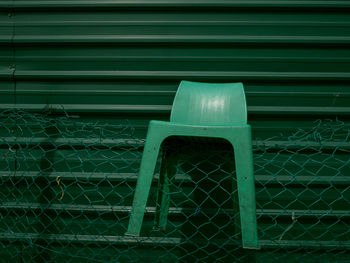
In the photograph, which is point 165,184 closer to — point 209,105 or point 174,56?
point 209,105

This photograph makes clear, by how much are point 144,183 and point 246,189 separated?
47 cm

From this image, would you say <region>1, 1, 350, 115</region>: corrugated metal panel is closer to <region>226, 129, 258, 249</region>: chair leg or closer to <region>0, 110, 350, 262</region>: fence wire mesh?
<region>0, 110, 350, 262</region>: fence wire mesh

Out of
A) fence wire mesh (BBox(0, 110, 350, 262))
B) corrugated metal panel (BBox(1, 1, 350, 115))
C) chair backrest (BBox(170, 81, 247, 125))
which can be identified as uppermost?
corrugated metal panel (BBox(1, 1, 350, 115))

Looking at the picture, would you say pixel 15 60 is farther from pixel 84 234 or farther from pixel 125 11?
pixel 84 234

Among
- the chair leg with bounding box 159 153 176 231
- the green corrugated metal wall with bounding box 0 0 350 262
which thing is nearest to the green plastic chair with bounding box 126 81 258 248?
the chair leg with bounding box 159 153 176 231

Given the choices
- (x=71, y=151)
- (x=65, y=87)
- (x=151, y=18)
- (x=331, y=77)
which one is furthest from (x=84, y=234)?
(x=331, y=77)

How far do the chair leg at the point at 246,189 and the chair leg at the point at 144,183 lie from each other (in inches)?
14.4

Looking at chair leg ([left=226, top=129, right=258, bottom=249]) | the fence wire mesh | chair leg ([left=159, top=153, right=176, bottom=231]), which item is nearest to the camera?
chair leg ([left=226, top=129, right=258, bottom=249])

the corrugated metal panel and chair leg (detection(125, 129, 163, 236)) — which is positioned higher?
the corrugated metal panel

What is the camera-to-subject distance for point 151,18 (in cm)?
229

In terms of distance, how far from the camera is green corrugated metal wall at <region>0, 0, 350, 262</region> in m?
2.24

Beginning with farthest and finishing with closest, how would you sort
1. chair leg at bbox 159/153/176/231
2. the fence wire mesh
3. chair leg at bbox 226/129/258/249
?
the fence wire mesh
chair leg at bbox 159/153/176/231
chair leg at bbox 226/129/258/249

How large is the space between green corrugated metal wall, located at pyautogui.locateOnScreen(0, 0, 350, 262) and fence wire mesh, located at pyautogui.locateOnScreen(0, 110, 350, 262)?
147 millimetres

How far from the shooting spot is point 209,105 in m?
1.92
